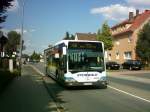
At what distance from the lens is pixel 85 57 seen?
21.4 metres

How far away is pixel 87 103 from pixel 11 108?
10.4 ft

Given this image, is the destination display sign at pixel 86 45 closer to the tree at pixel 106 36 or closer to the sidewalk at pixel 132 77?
the sidewalk at pixel 132 77

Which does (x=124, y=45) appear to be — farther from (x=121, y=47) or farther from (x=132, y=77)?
(x=132, y=77)

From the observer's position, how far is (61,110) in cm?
1288

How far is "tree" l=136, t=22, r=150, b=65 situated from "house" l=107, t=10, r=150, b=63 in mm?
4621

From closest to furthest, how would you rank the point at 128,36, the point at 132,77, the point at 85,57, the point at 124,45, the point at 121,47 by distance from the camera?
1. the point at 85,57
2. the point at 132,77
3. the point at 128,36
4. the point at 124,45
5. the point at 121,47

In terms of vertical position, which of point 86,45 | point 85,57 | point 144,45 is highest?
point 144,45

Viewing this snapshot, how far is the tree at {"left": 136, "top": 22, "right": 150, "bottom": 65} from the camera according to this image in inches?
2392

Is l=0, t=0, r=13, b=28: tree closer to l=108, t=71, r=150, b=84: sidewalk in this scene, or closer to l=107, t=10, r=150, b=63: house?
l=108, t=71, r=150, b=84: sidewalk

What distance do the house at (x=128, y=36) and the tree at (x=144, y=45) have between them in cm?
462

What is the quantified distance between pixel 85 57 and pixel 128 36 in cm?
5299

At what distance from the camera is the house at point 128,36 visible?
71000mm

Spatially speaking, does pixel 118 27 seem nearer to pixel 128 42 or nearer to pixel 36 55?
pixel 128 42

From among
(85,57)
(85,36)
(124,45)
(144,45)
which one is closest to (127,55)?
(124,45)
